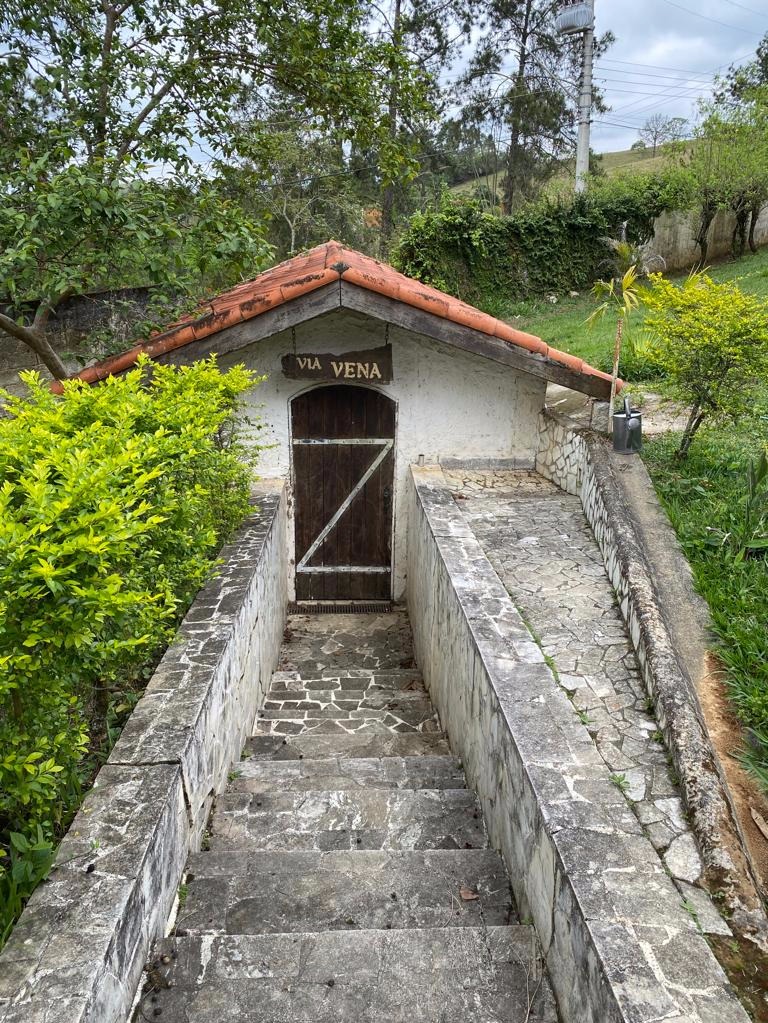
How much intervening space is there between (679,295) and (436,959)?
19.5 ft

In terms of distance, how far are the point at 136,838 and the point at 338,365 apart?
588 cm

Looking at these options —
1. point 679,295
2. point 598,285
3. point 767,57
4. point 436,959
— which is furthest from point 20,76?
point 767,57

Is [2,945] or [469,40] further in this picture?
[469,40]

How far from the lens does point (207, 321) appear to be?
275 inches

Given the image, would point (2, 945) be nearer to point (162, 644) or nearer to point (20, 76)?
point (162, 644)

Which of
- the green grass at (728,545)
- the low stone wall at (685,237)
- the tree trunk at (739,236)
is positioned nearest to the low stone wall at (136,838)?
the green grass at (728,545)

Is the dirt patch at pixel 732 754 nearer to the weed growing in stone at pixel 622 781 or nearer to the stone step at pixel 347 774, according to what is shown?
the weed growing in stone at pixel 622 781

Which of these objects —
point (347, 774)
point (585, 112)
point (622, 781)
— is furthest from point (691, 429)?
point (585, 112)

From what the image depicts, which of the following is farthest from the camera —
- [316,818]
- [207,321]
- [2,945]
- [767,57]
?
[767,57]

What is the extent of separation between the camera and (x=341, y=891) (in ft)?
10.1

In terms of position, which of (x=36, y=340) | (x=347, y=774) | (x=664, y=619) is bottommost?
(x=347, y=774)

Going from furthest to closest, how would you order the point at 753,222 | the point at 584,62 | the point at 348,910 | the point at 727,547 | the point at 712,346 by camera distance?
the point at 753,222 < the point at 584,62 < the point at 712,346 < the point at 727,547 < the point at 348,910

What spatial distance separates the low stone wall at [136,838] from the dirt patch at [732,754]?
2408 mm

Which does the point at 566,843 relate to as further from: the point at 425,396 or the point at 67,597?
the point at 425,396
